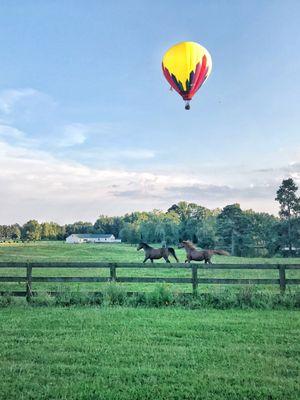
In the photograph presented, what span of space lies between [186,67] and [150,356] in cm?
1290

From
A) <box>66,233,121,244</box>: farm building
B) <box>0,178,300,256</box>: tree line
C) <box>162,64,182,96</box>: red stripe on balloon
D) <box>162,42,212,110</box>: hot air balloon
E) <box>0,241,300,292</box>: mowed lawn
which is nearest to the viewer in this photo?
<box>0,241,300,292</box>: mowed lawn

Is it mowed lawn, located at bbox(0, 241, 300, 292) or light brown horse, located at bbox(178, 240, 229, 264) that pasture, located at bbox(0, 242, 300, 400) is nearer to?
mowed lawn, located at bbox(0, 241, 300, 292)

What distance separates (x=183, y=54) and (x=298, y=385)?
46.2ft

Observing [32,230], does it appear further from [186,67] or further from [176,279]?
[176,279]

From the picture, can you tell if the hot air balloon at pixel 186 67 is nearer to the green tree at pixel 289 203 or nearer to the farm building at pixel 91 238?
the green tree at pixel 289 203

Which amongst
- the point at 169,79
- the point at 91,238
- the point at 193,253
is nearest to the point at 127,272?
the point at 193,253

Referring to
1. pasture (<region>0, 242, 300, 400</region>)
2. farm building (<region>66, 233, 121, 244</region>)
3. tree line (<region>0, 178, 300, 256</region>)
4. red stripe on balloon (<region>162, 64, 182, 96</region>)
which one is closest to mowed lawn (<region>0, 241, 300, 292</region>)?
pasture (<region>0, 242, 300, 400</region>)

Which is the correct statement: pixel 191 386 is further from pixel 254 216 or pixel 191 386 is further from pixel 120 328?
pixel 254 216

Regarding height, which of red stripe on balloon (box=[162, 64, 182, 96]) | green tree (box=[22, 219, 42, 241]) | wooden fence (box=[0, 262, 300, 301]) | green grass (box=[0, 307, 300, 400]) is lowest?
green grass (box=[0, 307, 300, 400])

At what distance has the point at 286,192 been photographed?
58.8 meters

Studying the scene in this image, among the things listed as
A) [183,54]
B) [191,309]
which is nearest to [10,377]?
[191,309]

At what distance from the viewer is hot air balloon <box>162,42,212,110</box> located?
1684cm

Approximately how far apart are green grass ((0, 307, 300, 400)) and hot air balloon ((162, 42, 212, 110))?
34.0 ft

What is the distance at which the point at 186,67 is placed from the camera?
1681 cm
